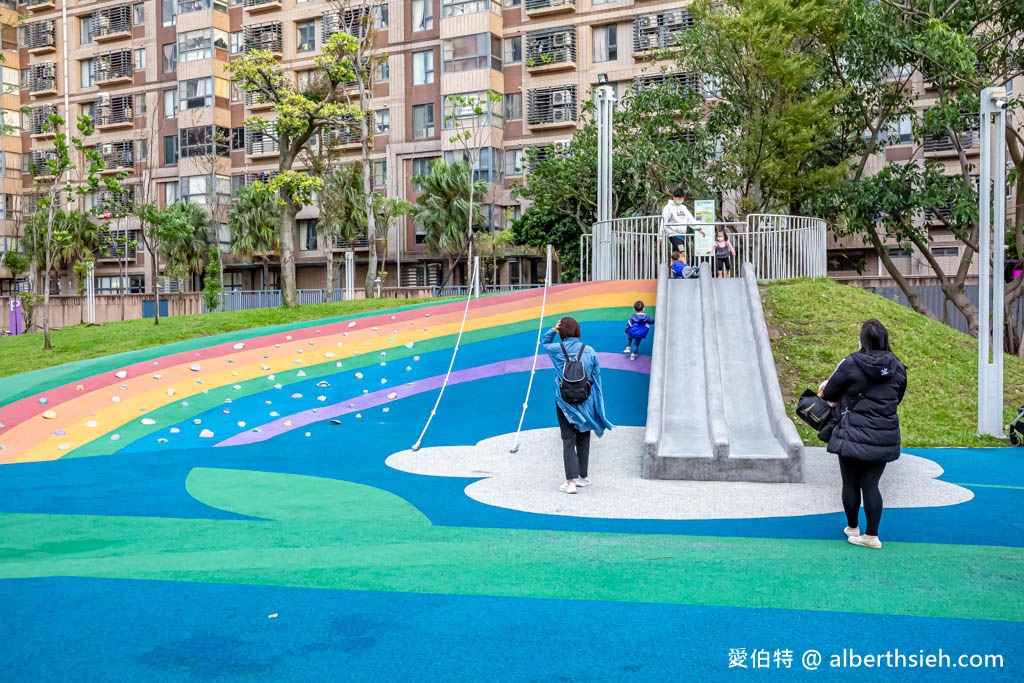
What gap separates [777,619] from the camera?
17.6 ft

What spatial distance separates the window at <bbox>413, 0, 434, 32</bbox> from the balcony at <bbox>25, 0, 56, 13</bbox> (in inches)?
920

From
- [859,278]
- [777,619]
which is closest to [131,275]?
[859,278]

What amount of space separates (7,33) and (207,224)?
19913 millimetres

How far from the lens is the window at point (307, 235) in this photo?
152 ft

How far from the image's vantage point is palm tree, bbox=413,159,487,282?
128 feet

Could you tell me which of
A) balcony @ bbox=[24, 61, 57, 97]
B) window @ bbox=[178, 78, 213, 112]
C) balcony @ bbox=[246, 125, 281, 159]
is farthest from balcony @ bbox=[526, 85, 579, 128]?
balcony @ bbox=[24, 61, 57, 97]

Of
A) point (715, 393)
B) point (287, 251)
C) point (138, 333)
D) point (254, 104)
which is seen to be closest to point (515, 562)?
point (715, 393)

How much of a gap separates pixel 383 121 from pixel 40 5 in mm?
23593

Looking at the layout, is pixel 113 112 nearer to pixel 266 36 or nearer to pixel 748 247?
pixel 266 36

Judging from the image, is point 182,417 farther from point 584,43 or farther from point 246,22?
point 246,22

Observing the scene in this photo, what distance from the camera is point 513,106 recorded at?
41.7 meters

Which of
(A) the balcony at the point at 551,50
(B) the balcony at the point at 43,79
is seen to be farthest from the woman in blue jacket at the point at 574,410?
(B) the balcony at the point at 43,79

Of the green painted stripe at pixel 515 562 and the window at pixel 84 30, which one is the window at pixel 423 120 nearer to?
the window at pixel 84 30

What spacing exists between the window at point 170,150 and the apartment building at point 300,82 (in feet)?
0.35
